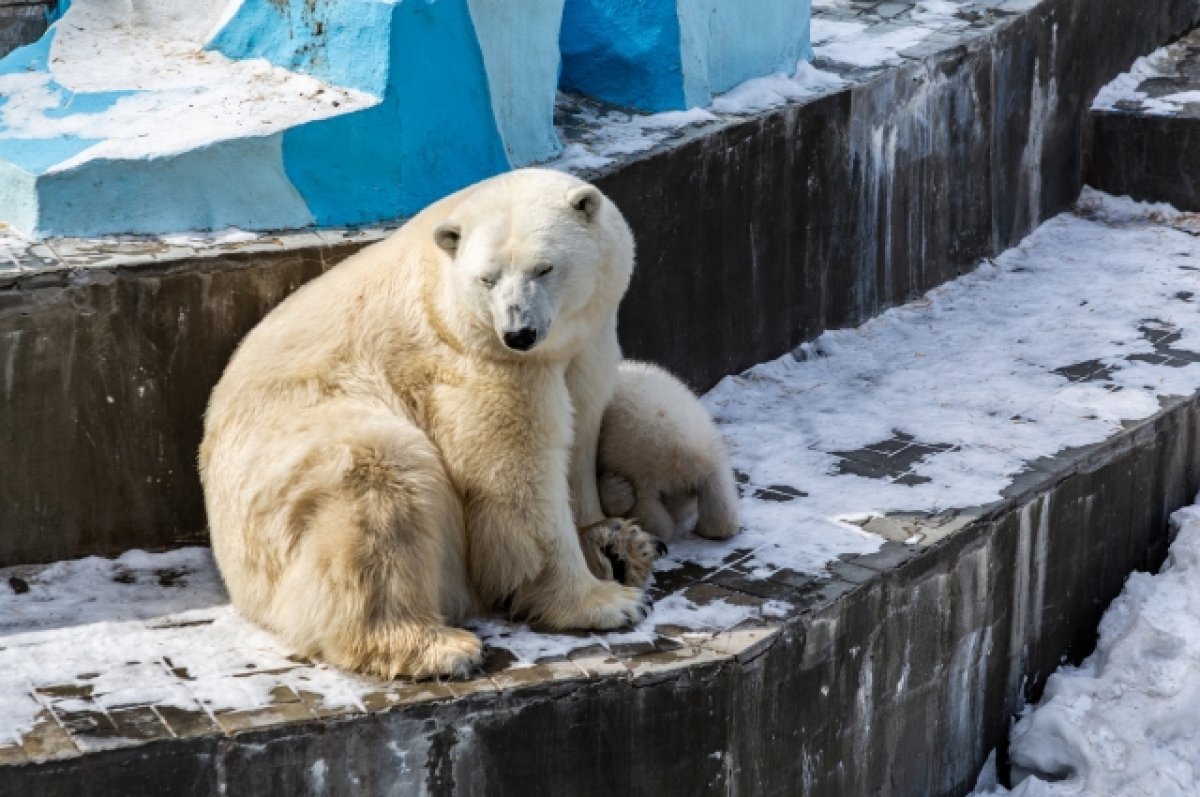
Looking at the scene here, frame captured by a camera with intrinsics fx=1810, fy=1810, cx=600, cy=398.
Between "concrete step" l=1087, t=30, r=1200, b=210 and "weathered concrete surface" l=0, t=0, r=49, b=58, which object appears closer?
"weathered concrete surface" l=0, t=0, r=49, b=58

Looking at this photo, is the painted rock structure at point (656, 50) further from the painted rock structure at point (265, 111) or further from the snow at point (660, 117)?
the painted rock structure at point (265, 111)

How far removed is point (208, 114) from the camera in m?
6.22

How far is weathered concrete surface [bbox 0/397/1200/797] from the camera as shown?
453 centimetres

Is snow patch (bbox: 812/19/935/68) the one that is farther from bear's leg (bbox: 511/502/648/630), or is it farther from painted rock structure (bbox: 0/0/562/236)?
bear's leg (bbox: 511/502/648/630)

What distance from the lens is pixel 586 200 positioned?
16.5 feet

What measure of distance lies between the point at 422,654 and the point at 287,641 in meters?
0.43

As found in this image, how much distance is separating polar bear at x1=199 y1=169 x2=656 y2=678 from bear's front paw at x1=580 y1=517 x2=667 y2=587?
3.8 inches

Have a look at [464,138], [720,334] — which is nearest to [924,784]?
[720,334]

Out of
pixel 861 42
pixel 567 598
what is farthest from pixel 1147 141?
pixel 567 598

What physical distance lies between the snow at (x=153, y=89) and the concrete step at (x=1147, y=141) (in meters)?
5.69

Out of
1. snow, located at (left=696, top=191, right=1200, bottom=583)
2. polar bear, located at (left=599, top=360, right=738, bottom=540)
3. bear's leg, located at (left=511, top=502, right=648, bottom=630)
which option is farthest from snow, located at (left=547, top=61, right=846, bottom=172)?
bear's leg, located at (left=511, top=502, right=648, bottom=630)

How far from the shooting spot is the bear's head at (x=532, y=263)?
4.85 metres

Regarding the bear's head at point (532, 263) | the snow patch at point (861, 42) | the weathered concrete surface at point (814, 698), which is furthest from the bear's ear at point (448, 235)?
the snow patch at point (861, 42)

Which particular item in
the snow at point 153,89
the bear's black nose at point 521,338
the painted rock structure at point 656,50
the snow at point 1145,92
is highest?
the snow at point 153,89
